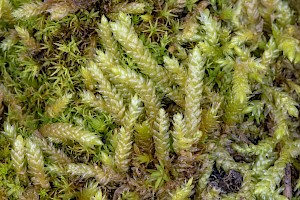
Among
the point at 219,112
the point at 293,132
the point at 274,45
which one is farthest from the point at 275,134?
the point at 274,45

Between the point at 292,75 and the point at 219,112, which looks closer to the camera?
the point at 219,112

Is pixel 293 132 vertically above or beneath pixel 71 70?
beneath

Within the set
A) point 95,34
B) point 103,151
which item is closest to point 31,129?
point 103,151

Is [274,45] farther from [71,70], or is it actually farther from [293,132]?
[71,70]

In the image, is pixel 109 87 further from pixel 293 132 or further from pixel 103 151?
pixel 293 132

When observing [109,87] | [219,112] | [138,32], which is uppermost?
[138,32]

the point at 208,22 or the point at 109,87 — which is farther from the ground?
the point at 208,22
